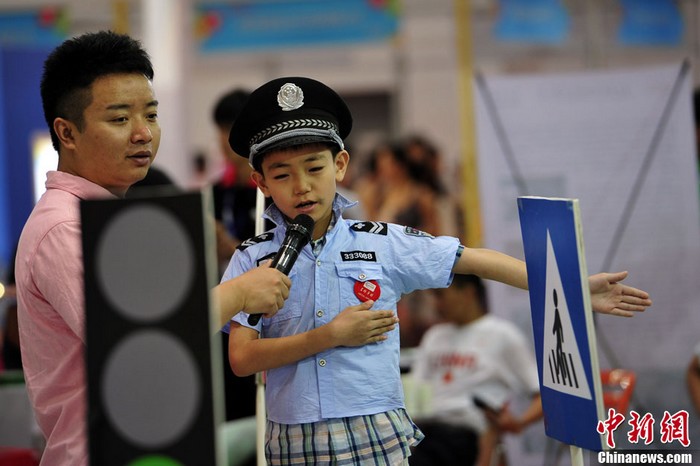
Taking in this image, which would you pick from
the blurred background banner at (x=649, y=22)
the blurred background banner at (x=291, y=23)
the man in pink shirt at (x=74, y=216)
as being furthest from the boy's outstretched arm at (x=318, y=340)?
the blurred background banner at (x=291, y=23)

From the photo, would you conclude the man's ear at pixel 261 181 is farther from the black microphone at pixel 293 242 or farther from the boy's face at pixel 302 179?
the black microphone at pixel 293 242

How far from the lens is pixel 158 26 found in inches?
252

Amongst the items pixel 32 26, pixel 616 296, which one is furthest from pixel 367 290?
pixel 32 26

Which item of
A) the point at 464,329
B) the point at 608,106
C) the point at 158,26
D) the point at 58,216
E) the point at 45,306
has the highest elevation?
the point at 158,26

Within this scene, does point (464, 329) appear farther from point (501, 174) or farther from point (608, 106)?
point (608, 106)

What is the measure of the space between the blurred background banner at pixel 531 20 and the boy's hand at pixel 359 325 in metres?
6.10

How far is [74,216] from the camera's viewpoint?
192cm

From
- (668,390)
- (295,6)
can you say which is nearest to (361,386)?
(668,390)

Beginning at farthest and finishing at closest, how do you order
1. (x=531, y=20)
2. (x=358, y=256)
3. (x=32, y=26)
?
(x=32, y=26)
(x=531, y=20)
(x=358, y=256)

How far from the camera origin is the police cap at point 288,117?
6.66ft

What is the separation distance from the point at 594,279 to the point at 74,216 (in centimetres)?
107

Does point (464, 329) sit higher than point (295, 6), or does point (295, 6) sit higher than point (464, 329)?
point (295, 6)

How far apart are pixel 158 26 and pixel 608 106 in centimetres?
323

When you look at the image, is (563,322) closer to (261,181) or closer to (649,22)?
(261,181)
